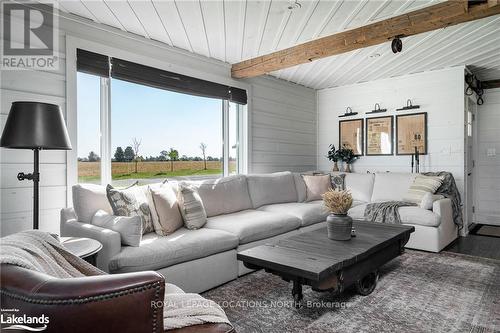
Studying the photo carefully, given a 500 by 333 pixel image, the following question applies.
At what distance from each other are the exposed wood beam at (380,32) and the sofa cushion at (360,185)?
7.63 feet

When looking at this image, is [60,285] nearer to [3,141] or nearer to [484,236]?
[3,141]

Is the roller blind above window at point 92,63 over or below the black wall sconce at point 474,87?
below

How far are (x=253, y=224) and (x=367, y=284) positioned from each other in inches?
45.8

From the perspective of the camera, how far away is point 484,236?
453 cm

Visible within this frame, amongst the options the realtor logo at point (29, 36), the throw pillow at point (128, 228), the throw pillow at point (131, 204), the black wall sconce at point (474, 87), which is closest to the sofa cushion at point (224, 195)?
the throw pillow at point (131, 204)

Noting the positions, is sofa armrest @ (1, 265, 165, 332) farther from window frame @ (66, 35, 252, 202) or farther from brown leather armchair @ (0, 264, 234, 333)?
window frame @ (66, 35, 252, 202)

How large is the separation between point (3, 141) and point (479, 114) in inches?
262

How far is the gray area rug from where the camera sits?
6.74ft

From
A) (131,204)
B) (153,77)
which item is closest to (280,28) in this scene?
(153,77)

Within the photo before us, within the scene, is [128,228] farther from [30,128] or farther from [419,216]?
[419,216]

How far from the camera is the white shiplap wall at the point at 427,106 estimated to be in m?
4.57

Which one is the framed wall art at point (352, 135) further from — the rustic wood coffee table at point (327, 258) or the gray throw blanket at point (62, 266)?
the gray throw blanket at point (62, 266)

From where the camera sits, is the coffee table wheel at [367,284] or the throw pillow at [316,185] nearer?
the coffee table wheel at [367,284]

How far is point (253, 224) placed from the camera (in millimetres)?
3080
